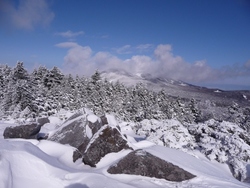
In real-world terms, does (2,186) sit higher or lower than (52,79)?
lower

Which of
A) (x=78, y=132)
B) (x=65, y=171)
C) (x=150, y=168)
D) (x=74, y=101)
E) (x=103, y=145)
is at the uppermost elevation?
(x=74, y=101)

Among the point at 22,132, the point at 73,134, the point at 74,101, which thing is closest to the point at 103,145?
the point at 73,134

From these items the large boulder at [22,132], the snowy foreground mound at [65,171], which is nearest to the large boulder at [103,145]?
the snowy foreground mound at [65,171]

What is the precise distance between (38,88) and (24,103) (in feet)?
13.8

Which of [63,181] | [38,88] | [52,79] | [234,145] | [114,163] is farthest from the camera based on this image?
[52,79]

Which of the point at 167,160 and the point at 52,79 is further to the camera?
the point at 52,79

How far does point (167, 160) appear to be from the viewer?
7918 millimetres

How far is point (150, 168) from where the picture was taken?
7508mm

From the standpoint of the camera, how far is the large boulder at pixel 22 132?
1125 cm

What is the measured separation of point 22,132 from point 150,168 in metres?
7.66

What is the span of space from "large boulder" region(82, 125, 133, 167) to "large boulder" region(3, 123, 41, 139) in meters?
4.68

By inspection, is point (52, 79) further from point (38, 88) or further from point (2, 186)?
point (2, 186)

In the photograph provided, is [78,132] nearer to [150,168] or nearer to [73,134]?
[73,134]

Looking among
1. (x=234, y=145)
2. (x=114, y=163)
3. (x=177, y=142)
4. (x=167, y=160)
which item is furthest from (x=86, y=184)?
(x=234, y=145)
